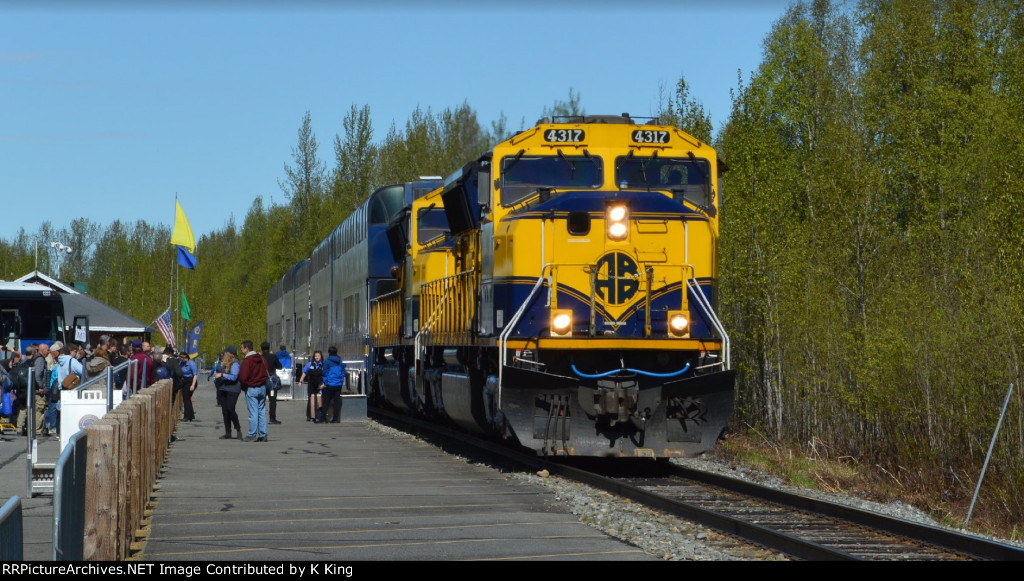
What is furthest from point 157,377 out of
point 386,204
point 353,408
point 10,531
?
point 10,531

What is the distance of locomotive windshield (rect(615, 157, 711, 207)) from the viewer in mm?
15211

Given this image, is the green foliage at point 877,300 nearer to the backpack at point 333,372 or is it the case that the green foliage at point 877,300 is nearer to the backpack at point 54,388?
the backpack at point 333,372

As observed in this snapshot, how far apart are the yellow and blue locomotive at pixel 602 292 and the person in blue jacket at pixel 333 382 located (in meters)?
10.5

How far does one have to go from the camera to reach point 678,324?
1438cm

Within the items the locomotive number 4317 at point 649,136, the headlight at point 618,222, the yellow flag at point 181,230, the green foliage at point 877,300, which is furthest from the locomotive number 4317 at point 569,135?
the yellow flag at point 181,230

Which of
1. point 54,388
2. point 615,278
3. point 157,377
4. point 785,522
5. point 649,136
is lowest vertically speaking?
point 785,522

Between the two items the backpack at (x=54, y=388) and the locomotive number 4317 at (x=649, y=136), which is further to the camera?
the backpack at (x=54, y=388)

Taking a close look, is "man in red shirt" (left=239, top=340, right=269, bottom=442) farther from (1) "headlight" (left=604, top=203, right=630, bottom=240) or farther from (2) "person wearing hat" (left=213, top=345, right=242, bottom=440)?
(1) "headlight" (left=604, top=203, right=630, bottom=240)

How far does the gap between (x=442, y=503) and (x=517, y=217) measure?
394 centimetres

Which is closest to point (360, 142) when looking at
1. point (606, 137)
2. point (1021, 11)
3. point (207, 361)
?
point (207, 361)

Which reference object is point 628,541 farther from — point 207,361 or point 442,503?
point 207,361

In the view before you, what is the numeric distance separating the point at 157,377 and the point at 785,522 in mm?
16543

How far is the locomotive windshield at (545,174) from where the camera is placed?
49.5 feet

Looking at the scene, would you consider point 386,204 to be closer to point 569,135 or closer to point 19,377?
point 19,377
